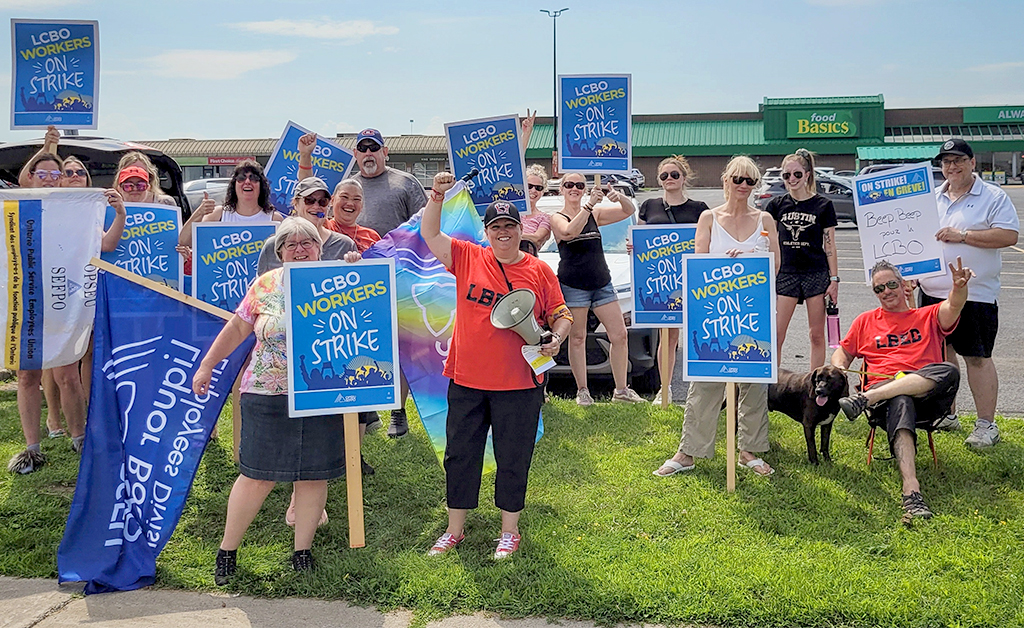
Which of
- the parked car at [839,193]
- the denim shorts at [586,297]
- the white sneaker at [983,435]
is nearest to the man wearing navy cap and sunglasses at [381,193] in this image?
the denim shorts at [586,297]

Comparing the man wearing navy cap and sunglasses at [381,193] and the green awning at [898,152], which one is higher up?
the green awning at [898,152]

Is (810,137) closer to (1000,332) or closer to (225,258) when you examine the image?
(1000,332)

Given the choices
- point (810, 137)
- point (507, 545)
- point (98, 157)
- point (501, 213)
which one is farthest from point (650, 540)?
point (810, 137)

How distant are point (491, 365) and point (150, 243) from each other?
2.85 m

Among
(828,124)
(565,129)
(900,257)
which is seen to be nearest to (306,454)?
(565,129)

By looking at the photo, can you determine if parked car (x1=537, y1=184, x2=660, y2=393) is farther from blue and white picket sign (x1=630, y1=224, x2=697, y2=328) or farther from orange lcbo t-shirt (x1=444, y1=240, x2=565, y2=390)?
orange lcbo t-shirt (x1=444, y1=240, x2=565, y2=390)

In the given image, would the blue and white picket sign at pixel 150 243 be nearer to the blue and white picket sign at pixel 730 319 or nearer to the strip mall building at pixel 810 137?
the blue and white picket sign at pixel 730 319

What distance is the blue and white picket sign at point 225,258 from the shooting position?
585 cm

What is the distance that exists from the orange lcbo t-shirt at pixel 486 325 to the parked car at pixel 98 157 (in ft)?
20.3

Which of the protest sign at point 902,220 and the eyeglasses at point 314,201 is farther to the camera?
the protest sign at point 902,220

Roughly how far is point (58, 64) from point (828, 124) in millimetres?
53368

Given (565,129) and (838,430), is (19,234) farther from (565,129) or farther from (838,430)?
(838,430)

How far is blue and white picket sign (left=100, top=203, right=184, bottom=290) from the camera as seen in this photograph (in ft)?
19.5

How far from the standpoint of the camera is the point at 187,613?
4.05 meters
